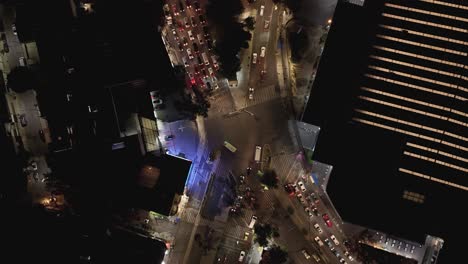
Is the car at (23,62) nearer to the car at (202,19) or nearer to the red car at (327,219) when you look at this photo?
the car at (202,19)

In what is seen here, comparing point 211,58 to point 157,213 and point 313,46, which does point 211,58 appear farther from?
point 157,213

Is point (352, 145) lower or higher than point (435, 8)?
lower

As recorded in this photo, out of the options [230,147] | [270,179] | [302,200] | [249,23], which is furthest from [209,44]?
[302,200]

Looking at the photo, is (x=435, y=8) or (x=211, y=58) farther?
(x=211, y=58)

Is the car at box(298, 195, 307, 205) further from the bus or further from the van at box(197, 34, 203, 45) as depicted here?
the van at box(197, 34, 203, 45)

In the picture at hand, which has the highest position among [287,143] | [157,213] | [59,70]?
[59,70]

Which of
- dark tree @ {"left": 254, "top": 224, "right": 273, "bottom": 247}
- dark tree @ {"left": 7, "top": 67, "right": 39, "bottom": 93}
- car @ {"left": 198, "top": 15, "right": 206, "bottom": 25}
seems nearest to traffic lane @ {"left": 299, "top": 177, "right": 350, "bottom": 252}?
dark tree @ {"left": 254, "top": 224, "right": 273, "bottom": 247}

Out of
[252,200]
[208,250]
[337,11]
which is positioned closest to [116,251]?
[208,250]
